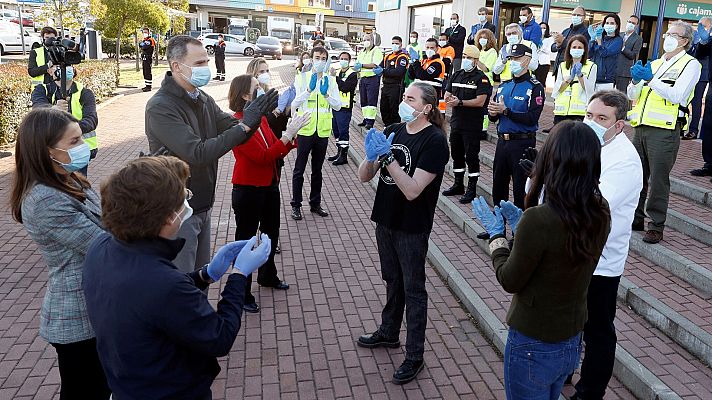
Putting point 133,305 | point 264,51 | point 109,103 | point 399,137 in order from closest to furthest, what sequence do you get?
point 133,305, point 399,137, point 109,103, point 264,51

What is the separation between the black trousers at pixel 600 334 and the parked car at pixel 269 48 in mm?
34877

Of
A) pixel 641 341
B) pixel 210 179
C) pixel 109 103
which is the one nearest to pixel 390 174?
pixel 210 179

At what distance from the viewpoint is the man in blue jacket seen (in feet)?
6.14

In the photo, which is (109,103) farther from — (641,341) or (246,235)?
(641,341)

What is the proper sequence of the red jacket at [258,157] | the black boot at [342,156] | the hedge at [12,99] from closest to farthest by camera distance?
the red jacket at [258,157]
the hedge at [12,99]
the black boot at [342,156]

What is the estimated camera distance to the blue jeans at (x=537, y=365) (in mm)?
2551

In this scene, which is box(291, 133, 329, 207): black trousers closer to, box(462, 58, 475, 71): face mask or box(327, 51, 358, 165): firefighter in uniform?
box(462, 58, 475, 71): face mask

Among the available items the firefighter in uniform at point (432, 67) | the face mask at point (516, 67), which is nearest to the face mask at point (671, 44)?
the face mask at point (516, 67)

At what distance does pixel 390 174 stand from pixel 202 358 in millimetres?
1833

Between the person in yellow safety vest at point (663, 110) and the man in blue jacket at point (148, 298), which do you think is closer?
the man in blue jacket at point (148, 298)

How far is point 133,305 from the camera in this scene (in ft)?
6.12

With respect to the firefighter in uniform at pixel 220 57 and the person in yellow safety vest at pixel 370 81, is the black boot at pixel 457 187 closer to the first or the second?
the person in yellow safety vest at pixel 370 81

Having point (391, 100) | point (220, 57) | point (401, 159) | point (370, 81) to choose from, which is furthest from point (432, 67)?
point (220, 57)

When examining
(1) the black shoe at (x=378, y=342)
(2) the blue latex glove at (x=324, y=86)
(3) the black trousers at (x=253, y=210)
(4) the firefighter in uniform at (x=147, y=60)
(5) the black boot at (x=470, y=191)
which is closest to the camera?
(1) the black shoe at (x=378, y=342)
